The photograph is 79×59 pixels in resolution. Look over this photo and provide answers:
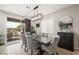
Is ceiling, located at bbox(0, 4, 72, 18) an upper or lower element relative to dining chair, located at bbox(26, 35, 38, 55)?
upper

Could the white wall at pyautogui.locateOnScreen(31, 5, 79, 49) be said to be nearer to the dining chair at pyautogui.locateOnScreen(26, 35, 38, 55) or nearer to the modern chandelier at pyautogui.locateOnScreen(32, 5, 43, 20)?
the modern chandelier at pyautogui.locateOnScreen(32, 5, 43, 20)

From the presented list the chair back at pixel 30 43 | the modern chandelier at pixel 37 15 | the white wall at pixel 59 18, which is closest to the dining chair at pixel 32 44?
the chair back at pixel 30 43

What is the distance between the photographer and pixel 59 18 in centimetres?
208

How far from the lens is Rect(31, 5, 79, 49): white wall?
204cm

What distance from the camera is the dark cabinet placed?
205cm

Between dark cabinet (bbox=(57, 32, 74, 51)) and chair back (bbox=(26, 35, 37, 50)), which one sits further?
chair back (bbox=(26, 35, 37, 50))

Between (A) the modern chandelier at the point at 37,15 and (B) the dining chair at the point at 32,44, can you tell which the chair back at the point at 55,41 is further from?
(A) the modern chandelier at the point at 37,15

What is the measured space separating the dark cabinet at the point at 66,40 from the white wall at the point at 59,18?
0.07m

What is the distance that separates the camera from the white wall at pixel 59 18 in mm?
2043

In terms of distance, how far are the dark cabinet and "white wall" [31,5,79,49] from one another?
7cm

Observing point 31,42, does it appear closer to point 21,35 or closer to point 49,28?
point 21,35

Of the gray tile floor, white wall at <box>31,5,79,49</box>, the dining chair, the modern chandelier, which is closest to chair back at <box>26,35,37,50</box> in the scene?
the dining chair

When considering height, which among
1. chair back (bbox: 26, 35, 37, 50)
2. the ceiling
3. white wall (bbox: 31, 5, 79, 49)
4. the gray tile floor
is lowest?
the gray tile floor
